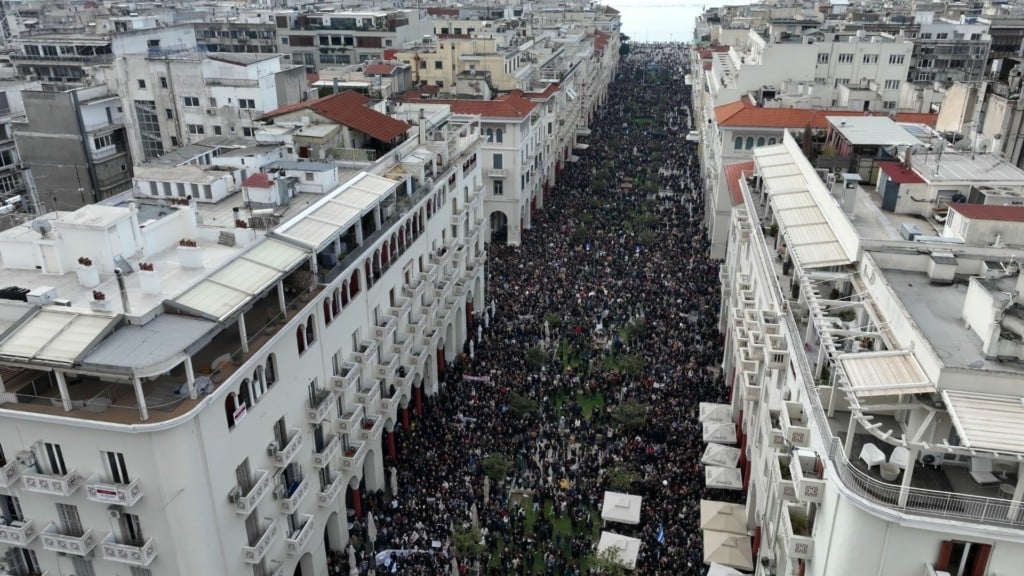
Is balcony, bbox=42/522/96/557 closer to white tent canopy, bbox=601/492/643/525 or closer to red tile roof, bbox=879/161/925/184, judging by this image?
white tent canopy, bbox=601/492/643/525

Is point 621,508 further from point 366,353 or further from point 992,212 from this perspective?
point 992,212

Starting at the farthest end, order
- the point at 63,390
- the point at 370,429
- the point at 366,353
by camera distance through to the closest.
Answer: the point at 366,353 → the point at 370,429 → the point at 63,390

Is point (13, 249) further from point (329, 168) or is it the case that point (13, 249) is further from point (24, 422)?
point (329, 168)

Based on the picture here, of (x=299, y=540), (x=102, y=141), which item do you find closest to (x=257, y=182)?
(x=299, y=540)

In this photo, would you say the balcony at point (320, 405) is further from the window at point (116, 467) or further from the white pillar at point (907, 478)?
the white pillar at point (907, 478)

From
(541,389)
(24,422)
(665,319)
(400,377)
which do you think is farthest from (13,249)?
(665,319)

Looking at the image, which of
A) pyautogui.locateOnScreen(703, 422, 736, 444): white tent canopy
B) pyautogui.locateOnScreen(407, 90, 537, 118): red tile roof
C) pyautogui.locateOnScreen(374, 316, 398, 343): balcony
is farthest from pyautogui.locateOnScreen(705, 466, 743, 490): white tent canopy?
pyautogui.locateOnScreen(407, 90, 537, 118): red tile roof
